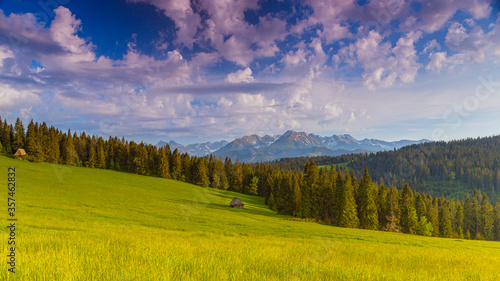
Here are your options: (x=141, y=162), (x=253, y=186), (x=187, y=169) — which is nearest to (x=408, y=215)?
(x=253, y=186)

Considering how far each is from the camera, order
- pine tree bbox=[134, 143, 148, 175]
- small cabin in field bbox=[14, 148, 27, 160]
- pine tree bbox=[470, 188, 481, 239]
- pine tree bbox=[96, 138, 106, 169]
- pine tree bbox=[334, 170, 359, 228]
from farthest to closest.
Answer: pine tree bbox=[134, 143, 148, 175] < pine tree bbox=[96, 138, 106, 169] < pine tree bbox=[470, 188, 481, 239] < small cabin in field bbox=[14, 148, 27, 160] < pine tree bbox=[334, 170, 359, 228]

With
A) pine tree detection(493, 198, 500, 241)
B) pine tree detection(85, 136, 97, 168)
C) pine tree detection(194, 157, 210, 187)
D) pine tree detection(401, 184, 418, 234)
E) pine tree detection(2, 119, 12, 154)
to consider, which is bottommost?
pine tree detection(493, 198, 500, 241)

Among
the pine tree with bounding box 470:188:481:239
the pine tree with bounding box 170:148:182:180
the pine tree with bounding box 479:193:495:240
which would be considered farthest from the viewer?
the pine tree with bounding box 170:148:182:180

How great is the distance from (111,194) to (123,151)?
57.9m

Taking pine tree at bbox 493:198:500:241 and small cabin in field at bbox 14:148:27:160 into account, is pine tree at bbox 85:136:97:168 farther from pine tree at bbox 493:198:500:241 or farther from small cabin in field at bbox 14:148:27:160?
pine tree at bbox 493:198:500:241

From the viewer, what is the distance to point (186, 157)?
12131 cm

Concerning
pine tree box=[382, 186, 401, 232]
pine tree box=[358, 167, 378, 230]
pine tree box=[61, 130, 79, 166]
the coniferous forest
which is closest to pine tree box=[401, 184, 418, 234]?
the coniferous forest

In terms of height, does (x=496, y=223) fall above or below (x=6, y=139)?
below

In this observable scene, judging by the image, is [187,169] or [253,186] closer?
[187,169]

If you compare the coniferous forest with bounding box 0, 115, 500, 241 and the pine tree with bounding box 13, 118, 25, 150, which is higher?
the pine tree with bounding box 13, 118, 25, 150

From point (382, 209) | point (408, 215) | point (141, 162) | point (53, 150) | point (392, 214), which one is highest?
point (53, 150)

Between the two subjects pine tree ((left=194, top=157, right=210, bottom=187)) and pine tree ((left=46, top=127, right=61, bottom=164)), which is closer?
pine tree ((left=46, top=127, right=61, bottom=164))

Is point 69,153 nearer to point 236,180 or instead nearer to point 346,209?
point 236,180

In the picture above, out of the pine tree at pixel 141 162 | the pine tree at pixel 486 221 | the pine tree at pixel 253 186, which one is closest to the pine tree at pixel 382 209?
the pine tree at pixel 486 221
